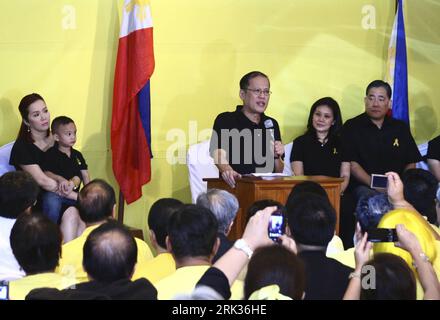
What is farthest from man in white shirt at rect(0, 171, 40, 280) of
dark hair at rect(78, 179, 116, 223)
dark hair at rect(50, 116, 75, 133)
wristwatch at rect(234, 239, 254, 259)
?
dark hair at rect(50, 116, 75, 133)

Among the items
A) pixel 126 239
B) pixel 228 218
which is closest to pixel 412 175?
pixel 228 218

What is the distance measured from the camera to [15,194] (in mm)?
4055

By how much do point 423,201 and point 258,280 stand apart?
7.25 ft

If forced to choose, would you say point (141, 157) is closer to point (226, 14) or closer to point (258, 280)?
point (226, 14)

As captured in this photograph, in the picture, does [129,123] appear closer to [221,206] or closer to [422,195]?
[221,206]

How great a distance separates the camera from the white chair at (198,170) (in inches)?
251

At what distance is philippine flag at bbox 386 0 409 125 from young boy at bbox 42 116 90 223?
8.89 ft

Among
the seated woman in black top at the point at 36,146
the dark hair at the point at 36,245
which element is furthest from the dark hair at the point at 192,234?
the seated woman in black top at the point at 36,146

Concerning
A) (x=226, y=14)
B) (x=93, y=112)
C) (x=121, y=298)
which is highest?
(x=226, y=14)

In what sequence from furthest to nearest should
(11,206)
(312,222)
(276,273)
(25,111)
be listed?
(25,111)
(11,206)
(312,222)
(276,273)

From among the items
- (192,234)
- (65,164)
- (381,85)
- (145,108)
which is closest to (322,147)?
(381,85)

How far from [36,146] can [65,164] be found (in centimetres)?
25

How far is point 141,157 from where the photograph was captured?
6258mm

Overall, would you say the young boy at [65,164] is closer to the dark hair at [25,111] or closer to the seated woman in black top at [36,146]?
the seated woman in black top at [36,146]
